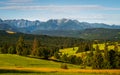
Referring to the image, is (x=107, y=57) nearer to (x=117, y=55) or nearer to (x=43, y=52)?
(x=117, y=55)

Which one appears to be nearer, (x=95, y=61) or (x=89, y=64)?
(x=95, y=61)

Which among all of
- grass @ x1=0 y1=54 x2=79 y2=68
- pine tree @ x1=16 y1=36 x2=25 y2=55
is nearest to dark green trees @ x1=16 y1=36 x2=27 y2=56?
pine tree @ x1=16 y1=36 x2=25 y2=55

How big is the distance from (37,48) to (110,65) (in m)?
58.1

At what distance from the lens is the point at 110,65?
12169 centimetres

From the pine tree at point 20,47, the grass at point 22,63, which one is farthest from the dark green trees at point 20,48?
the grass at point 22,63

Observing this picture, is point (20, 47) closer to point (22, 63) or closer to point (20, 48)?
point (20, 48)

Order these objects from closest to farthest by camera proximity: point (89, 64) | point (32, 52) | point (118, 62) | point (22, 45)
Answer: point (118, 62) < point (89, 64) < point (22, 45) < point (32, 52)

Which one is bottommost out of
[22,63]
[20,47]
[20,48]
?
[22,63]

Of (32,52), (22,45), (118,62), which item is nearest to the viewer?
(118,62)

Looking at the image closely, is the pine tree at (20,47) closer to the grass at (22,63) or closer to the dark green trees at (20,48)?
the dark green trees at (20,48)

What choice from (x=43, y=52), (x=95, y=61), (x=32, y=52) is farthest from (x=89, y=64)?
(x=32, y=52)

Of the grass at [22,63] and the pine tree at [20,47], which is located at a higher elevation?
the pine tree at [20,47]

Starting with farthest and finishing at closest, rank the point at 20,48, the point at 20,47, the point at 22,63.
Answer: the point at 20,48, the point at 20,47, the point at 22,63

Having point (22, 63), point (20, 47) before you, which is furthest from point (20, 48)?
point (22, 63)
